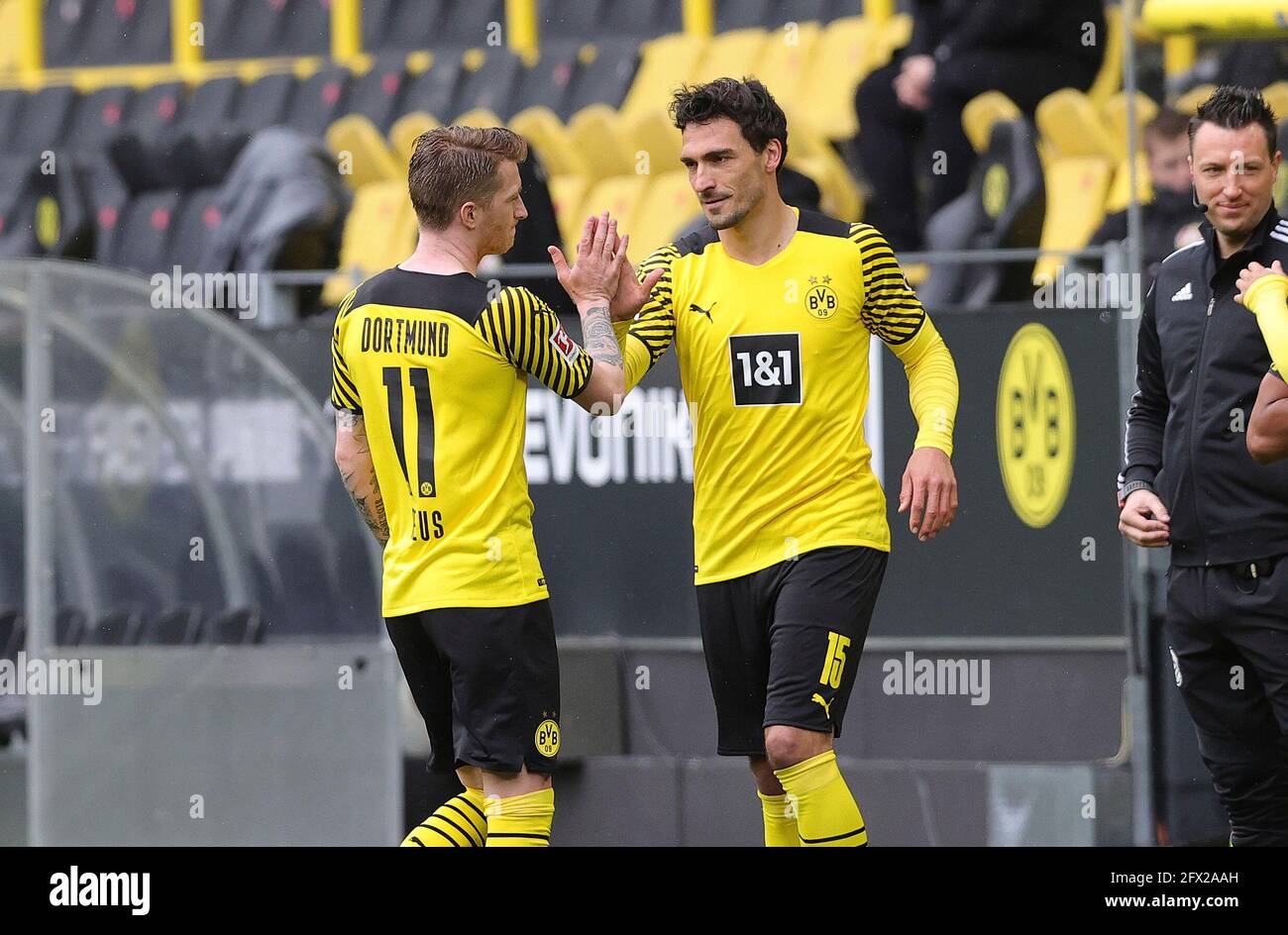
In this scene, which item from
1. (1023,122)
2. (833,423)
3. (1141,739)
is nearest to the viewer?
(833,423)

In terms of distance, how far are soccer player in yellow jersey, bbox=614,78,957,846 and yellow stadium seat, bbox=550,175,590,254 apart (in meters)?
6.27

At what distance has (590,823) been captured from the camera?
7879mm

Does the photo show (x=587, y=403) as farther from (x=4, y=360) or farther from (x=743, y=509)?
(x=4, y=360)

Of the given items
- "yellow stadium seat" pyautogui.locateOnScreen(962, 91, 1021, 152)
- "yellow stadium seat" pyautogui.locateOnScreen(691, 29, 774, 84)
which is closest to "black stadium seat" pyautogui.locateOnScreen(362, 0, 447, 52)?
"yellow stadium seat" pyautogui.locateOnScreen(691, 29, 774, 84)

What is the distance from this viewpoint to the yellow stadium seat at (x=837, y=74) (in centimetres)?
1162

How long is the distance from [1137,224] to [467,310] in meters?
3.01

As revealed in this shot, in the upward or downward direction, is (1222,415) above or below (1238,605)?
above

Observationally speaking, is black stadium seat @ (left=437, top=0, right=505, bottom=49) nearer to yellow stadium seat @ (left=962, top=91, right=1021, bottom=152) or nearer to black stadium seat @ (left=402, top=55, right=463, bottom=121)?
black stadium seat @ (left=402, top=55, right=463, bottom=121)

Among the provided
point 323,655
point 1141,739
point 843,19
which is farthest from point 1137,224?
point 843,19

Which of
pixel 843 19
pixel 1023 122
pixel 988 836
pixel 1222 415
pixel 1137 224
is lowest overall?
pixel 988 836

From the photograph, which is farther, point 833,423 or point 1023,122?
point 1023,122

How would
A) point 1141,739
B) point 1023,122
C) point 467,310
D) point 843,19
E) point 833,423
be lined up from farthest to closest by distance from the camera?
point 843,19 < point 1023,122 < point 1141,739 < point 833,423 < point 467,310

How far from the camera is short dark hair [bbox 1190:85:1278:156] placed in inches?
209

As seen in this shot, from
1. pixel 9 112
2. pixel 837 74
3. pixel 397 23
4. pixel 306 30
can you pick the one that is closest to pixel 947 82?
pixel 837 74
